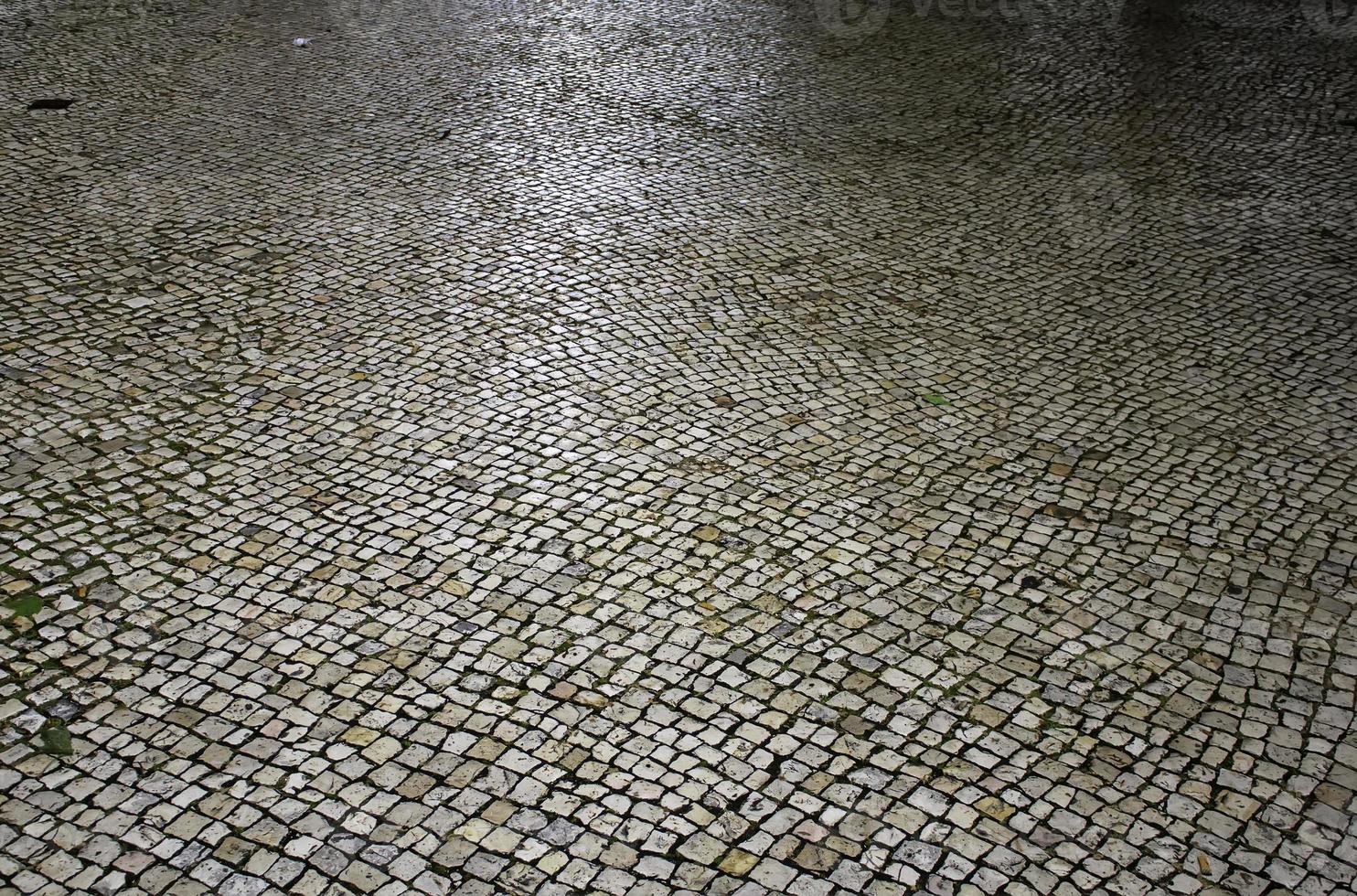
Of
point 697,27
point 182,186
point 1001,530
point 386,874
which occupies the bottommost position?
point 386,874

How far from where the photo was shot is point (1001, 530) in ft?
15.1

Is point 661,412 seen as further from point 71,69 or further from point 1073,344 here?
point 71,69

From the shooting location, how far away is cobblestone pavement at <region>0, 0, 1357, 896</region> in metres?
3.39

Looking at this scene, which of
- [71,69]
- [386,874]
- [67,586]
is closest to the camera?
[386,874]

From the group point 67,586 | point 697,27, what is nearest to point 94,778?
point 67,586

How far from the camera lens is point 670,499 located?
473 cm

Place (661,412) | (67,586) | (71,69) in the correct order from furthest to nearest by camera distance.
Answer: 1. (71,69)
2. (661,412)
3. (67,586)

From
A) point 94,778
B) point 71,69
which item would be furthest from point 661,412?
point 71,69

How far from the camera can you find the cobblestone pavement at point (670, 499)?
339 centimetres

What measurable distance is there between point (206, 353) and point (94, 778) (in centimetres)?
267

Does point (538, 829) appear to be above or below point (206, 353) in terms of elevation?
below

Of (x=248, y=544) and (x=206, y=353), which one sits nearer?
(x=248, y=544)

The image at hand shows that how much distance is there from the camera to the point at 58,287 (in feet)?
19.9

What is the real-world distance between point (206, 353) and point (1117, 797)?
15.1ft
